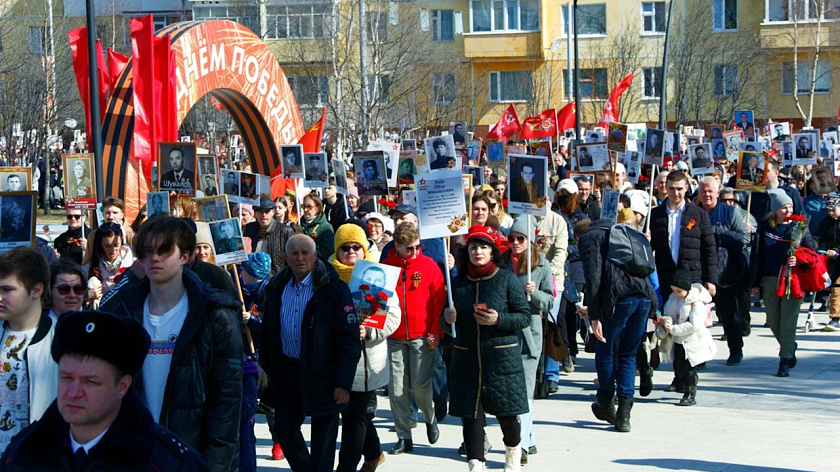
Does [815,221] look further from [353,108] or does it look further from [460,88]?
[460,88]

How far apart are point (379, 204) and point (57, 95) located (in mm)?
15682

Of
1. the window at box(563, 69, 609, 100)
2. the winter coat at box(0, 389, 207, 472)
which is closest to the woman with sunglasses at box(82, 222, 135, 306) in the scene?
the winter coat at box(0, 389, 207, 472)

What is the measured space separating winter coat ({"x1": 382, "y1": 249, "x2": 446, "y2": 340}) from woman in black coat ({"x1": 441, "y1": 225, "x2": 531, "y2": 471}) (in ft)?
2.54

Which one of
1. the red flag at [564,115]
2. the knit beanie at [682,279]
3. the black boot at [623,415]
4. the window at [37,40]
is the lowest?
the black boot at [623,415]

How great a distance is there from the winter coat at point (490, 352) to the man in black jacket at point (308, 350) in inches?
39.9

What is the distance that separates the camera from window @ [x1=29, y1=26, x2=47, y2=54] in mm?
31473

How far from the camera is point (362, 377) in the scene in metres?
7.40

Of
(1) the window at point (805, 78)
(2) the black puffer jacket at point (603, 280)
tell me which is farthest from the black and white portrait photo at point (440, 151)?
(1) the window at point (805, 78)

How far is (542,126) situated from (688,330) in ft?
60.3

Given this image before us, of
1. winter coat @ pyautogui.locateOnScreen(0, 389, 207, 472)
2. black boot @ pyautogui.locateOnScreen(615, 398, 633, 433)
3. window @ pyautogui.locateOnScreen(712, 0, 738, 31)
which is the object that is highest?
window @ pyautogui.locateOnScreen(712, 0, 738, 31)

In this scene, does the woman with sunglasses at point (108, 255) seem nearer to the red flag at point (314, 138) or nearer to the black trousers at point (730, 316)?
the black trousers at point (730, 316)

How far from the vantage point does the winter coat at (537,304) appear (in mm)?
8078

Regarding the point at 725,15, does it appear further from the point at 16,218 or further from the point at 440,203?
the point at 16,218

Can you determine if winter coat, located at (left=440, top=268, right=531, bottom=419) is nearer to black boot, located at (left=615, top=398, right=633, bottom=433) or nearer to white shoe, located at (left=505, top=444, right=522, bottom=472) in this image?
white shoe, located at (left=505, top=444, right=522, bottom=472)
